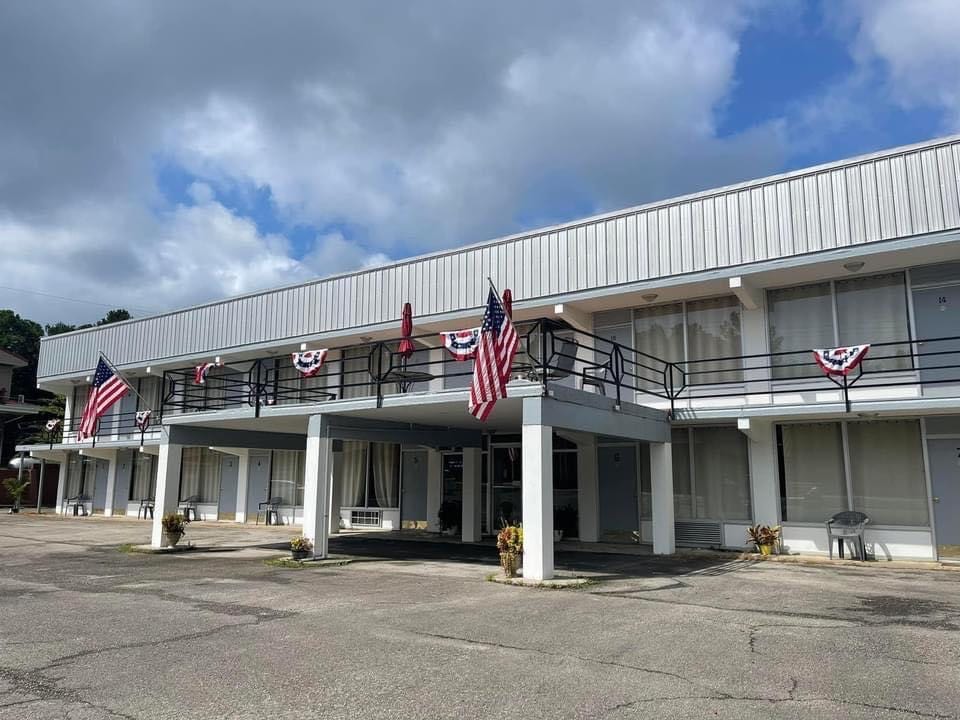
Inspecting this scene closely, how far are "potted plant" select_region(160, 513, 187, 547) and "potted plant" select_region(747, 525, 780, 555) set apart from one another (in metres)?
12.5

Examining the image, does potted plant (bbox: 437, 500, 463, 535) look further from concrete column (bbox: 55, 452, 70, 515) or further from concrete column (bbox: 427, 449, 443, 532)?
concrete column (bbox: 55, 452, 70, 515)

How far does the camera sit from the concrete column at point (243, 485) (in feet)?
84.4

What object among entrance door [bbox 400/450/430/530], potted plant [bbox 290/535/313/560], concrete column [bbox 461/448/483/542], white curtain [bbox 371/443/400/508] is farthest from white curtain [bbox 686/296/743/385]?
white curtain [bbox 371/443/400/508]

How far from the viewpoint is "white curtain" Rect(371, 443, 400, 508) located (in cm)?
2214

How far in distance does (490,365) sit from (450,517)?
34.1 ft

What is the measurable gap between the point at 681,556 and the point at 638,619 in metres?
6.87

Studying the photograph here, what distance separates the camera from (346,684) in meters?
5.72

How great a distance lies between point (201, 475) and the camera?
27.6 metres

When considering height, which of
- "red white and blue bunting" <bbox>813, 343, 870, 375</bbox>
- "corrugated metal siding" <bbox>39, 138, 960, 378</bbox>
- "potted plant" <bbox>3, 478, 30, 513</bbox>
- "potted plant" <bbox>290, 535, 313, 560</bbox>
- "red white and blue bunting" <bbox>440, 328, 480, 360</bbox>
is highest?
"corrugated metal siding" <bbox>39, 138, 960, 378</bbox>

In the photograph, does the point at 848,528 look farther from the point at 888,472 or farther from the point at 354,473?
the point at 354,473

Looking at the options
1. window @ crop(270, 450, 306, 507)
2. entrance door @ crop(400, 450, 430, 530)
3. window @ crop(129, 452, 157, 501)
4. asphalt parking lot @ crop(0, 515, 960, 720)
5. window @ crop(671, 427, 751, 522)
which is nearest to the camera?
asphalt parking lot @ crop(0, 515, 960, 720)

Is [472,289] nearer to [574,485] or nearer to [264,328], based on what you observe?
[574,485]

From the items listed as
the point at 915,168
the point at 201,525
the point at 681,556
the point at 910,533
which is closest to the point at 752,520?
the point at 681,556

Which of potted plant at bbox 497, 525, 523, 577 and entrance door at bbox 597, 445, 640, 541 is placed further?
entrance door at bbox 597, 445, 640, 541
